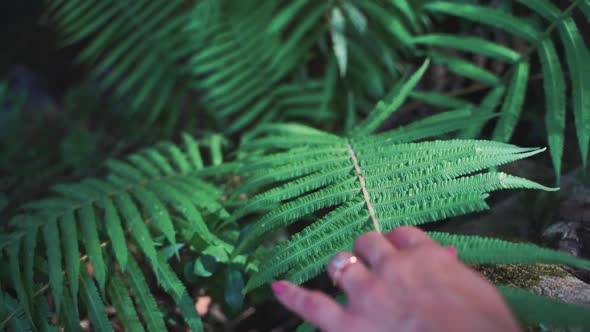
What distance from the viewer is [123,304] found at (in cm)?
144

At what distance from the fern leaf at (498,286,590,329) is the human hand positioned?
0.72 feet

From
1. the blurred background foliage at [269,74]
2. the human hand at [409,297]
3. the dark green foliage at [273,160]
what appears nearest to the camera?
the human hand at [409,297]

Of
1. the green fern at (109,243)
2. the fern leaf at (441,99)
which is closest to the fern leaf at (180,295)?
the green fern at (109,243)

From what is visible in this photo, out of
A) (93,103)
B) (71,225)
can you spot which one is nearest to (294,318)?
(71,225)

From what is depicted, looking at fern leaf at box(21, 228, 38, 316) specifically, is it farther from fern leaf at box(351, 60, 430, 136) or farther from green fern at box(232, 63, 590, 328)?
fern leaf at box(351, 60, 430, 136)

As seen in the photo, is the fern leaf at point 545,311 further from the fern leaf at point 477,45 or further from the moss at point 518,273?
the fern leaf at point 477,45

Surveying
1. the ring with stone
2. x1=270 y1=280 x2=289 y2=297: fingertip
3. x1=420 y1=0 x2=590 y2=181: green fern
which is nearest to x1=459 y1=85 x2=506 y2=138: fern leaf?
x1=420 y1=0 x2=590 y2=181: green fern

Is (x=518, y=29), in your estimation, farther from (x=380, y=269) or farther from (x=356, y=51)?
(x=380, y=269)

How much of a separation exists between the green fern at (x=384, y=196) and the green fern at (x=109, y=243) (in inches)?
9.9

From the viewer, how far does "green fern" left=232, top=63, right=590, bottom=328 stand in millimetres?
1074

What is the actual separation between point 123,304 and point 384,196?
905mm

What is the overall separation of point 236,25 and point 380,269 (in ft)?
6.55

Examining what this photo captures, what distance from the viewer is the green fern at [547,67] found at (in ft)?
4.75

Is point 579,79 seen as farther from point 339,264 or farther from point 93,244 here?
point 93,244
